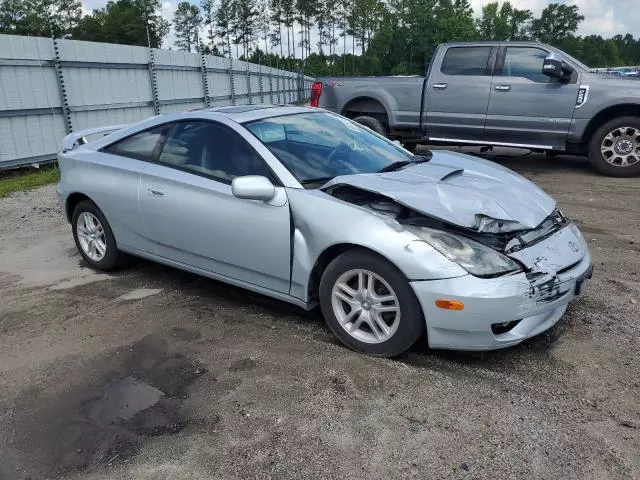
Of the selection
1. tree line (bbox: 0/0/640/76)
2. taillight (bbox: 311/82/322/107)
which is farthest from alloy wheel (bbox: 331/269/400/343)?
tree line (bbox: 0/0/640/76)

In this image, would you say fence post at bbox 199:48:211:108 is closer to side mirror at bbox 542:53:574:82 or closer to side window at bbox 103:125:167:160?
side mirror at bbox 542:53:574:82

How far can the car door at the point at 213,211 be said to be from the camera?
3576 mm

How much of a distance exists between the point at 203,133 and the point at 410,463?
2791 mm

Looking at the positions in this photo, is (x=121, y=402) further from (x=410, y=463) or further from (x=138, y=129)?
(x=138, y=129)

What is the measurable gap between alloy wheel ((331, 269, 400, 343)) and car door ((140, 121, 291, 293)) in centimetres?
43

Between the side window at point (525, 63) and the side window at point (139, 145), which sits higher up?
the side window at point (525, 63)

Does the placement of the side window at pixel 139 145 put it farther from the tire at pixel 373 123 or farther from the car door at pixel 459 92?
the car door at pixel 459 92

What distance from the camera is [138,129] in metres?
4.62

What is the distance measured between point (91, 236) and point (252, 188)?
2.24 metres

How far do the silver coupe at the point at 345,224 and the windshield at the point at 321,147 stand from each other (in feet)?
0.05

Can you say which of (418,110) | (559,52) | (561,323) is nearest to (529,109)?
(559,52)

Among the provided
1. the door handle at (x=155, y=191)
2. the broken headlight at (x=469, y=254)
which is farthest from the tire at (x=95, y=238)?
the broken headlight at (x=469, y=254)

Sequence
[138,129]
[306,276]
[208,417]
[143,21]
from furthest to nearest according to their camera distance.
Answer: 1. [143,21]
2. [138,129]
3. [306,276]
4. [208,417]

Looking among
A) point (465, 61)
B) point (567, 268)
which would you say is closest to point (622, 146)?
point (465, 61)
